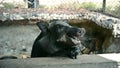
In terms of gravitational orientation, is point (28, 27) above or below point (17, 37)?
above

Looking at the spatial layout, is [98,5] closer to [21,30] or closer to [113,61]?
[21,30]

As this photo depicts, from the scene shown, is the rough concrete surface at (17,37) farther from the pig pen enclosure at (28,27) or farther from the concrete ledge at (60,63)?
the concrete ledge at (60,63)

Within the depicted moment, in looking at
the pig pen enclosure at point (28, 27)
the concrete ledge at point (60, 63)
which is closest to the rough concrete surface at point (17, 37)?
the pig pen enclosure at point (28, 27)

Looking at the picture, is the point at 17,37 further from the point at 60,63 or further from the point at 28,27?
the point at 60,63

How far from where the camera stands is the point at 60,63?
1.74 metres

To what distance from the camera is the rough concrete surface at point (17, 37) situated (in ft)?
13.1

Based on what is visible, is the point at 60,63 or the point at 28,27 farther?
the point at 28,27

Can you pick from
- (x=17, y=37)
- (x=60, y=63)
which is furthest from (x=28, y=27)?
(x=60, y=63)

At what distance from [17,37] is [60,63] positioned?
238cm

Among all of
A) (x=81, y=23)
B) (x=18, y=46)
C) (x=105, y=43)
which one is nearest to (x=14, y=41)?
(x=18, y=46)

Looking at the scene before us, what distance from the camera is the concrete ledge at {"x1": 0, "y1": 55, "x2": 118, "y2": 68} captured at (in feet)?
5.65

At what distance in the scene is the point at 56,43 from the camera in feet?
5.95

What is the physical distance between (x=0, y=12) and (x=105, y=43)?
1.36m

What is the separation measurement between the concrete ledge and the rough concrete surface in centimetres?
216
